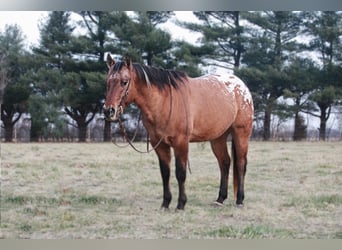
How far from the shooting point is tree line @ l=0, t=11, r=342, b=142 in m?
3.86

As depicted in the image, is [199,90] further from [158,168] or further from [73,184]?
[73,184]

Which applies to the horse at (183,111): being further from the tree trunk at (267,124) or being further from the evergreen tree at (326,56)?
the evergreen tree at (326,56)

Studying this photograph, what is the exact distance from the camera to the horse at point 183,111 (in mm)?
3645

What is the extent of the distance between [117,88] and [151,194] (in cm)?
Answer: 77

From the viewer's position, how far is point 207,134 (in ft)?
12.5

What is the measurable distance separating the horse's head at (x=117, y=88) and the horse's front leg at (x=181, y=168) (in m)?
0.46

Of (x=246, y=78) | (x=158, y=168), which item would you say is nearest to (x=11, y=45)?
(x=158, y=168)

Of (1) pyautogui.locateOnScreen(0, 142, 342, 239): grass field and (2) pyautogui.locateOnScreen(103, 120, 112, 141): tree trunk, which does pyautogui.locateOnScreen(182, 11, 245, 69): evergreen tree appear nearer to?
(1) pyautogui.locateOnScreen(0, 142, 342, 239): grass field

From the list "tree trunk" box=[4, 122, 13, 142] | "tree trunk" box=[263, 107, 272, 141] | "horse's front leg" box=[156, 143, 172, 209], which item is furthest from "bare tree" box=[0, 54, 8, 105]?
"tree trunk" box=[263, 107, 272, 141]

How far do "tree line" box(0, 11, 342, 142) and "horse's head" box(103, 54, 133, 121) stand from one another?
8.7 inches

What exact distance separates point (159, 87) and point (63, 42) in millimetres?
765

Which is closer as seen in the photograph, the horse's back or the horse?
the horse

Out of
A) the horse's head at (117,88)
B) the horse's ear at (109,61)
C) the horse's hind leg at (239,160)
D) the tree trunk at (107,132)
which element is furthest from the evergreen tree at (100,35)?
the horse's hind leg at (239,160)

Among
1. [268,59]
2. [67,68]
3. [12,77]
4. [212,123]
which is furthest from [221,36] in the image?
[12,77]
